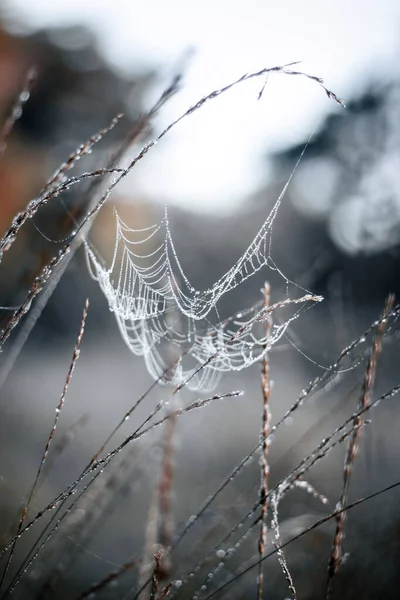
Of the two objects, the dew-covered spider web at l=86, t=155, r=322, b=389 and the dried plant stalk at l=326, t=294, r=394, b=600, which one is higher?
the dew-covered spider web at l=86, t=155, r=322, b=389

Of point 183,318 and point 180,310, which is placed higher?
point 183,318

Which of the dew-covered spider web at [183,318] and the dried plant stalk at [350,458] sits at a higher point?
the dew-covered spider web at [183,318]

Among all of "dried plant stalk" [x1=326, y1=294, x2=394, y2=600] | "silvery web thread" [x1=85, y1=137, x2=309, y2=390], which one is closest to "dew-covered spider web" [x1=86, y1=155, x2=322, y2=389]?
"silvery web thread" [x1=85, y1=137, x2=309, y2=390]

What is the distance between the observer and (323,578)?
202 centimetres

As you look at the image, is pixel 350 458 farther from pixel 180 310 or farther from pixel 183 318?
pixel 183 318

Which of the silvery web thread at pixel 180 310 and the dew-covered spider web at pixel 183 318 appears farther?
the silvery web thread at pixel 180 310

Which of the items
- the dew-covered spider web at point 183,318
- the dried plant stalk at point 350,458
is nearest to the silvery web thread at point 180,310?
the dew-covered spider web at point 183,318

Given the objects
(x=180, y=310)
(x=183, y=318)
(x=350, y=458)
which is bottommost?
(x=350, y=458)

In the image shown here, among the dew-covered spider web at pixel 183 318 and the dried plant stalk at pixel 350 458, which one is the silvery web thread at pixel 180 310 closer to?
the dew-covered spider web at pixel 183 318

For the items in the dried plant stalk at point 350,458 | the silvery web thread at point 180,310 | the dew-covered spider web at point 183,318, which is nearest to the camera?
the dried plant stalk at point 350,458

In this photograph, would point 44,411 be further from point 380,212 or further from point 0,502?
point 380,212

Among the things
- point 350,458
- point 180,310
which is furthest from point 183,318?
point 350,458

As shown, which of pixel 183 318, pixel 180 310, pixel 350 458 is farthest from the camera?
pixel 183 318

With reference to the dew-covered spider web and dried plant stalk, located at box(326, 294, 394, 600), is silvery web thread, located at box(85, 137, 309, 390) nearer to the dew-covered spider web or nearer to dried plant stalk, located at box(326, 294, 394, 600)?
the dew-covered spider web
